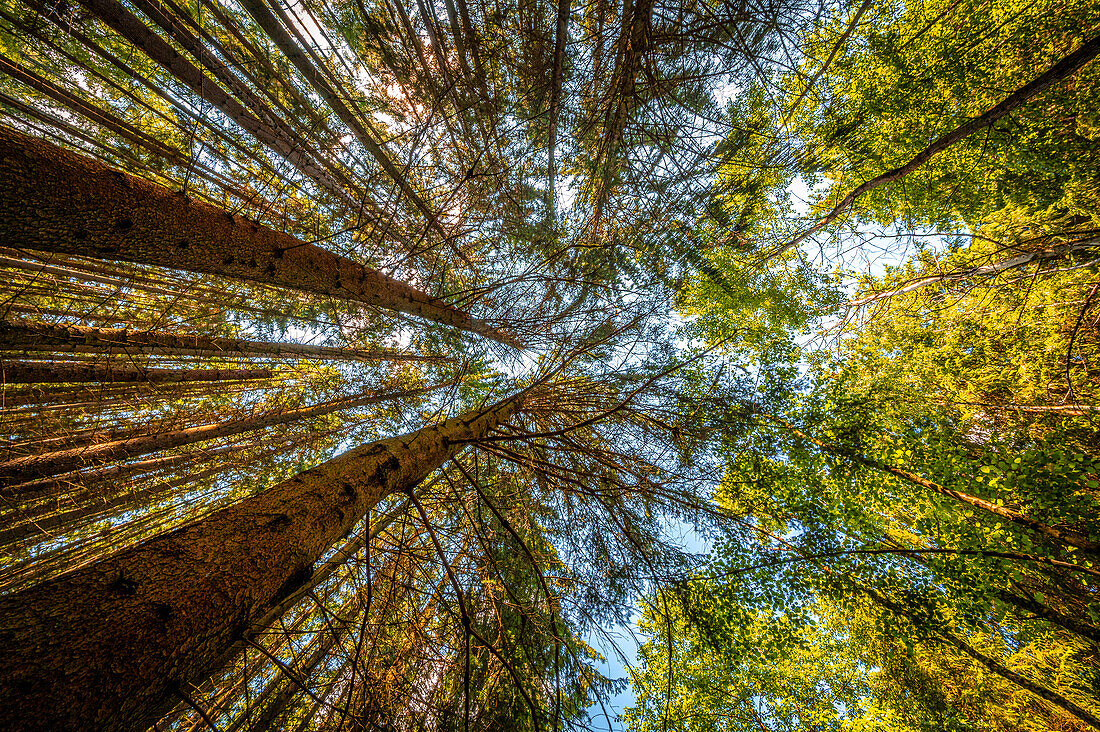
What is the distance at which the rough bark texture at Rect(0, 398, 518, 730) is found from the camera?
65 cm

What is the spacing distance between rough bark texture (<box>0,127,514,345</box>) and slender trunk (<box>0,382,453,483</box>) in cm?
203

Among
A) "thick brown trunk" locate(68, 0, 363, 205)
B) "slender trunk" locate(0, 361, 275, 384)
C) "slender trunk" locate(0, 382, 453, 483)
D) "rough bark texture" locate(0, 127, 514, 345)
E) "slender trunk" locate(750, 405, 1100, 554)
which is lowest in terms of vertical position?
"slender trunk" locate(0, 382, 453, 483)

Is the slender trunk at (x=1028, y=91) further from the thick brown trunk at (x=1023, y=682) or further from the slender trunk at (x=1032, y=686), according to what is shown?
the slender trunk at (x=1032, y=686)

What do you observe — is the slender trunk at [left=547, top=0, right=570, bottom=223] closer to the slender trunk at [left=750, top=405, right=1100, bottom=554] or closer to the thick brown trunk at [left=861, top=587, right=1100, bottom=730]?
the slender trunk at [left=750, top=405, right=1100, bottom=554]

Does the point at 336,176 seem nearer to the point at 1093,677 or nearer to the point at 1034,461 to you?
the point at 1034,461

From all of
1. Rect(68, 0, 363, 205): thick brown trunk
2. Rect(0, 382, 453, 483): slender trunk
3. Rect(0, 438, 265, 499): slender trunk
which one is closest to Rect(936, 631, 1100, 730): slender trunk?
Rect(0, 382, 453, 483): slender trunk

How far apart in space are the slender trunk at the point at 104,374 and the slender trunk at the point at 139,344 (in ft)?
0.69

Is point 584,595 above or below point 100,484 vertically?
above

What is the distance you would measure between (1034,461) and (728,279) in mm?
4065

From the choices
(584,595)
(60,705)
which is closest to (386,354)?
(584,595)

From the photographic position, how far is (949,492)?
4.47m

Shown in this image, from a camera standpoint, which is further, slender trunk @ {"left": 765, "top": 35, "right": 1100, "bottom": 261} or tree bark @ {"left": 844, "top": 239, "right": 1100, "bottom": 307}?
tree bark @ {"left": 844, "top": 239, "right": 1100, "bottom": 307}

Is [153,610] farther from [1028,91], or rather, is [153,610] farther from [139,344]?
[1028,91]

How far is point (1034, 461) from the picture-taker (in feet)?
11.5
